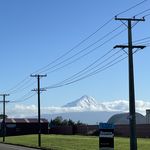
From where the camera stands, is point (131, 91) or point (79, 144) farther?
point (79, 144)

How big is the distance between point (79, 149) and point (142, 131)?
147 feet

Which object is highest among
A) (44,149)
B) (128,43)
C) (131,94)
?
(128,43)

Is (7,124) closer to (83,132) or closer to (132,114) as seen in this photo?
(83,132)

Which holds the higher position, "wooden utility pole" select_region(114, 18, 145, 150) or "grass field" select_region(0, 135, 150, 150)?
"wooden utility pole" select_region(114, 18, 145, 150)

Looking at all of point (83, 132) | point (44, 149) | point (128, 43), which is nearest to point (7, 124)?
point (83, 132)

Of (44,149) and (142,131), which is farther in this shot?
(142,131)

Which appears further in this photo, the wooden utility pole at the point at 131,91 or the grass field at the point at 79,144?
the grass field at the point at 79,144

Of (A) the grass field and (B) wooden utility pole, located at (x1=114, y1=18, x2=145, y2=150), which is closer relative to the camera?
(B) wooden utility pole, located at (x1=114, y1=18, x2=145, y2=150)

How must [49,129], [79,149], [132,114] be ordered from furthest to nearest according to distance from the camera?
1. [49,129]
2. [79,149]
3. [132,114]

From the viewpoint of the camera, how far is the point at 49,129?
440 ft

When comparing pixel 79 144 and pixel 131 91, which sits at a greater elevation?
pixel 131 91

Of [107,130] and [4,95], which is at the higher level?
[4,95]

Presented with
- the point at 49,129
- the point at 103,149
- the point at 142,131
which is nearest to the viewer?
the point at 103,149

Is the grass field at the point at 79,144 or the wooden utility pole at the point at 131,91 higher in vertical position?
the wooden utility pole at the point at 131,91
